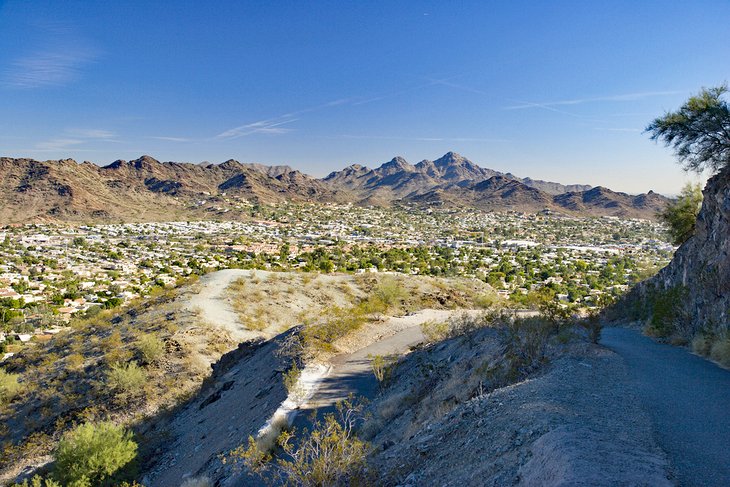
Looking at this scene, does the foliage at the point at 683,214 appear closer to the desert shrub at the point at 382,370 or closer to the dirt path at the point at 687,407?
the dirt path at the point at 687,407

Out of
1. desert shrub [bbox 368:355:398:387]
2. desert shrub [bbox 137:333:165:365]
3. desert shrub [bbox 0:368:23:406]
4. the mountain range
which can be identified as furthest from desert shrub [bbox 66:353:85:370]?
the mountain range

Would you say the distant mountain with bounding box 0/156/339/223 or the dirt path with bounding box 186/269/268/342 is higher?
the distant mountain with bounding box 0/156/339/223

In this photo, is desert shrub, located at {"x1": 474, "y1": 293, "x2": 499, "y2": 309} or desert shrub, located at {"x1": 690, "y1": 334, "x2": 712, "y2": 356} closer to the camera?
desert shrub, located at {"x1": 690, "y1": 334, "x2": 712, "y2": 356}

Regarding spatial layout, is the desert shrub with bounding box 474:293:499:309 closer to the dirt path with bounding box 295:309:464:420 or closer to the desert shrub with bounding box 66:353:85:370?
the dirt path with bounding box 295:309:464:420

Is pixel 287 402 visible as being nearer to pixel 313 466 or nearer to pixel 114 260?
pixel 313 466

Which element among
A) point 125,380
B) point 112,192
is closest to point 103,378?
point 125,380

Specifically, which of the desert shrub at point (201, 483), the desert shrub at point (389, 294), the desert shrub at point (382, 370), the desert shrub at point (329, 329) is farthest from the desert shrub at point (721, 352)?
the desert shrub at point (389, 294)
